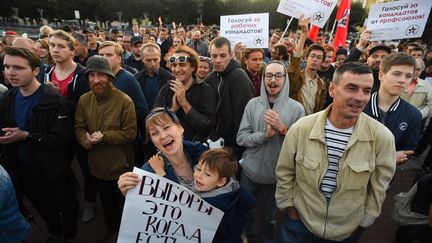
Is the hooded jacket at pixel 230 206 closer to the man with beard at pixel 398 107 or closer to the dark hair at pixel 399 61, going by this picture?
the man with beard at pixel 398 107

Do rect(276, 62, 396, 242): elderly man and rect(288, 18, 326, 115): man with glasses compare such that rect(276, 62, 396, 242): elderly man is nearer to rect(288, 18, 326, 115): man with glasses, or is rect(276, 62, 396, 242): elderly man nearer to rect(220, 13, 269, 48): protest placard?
rect(288, 18, 326, 115): man with glasses

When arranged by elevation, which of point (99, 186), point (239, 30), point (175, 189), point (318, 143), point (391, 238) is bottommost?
point (391, 238)

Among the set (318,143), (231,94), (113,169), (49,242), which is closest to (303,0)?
(231,94)

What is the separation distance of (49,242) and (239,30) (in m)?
4.69

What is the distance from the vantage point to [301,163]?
7.10ft

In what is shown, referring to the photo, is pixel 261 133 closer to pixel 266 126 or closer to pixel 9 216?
pixel 266 126

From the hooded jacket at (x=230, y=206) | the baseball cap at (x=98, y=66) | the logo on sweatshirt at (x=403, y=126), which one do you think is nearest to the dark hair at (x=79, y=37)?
the baseball cap at (x=98, y=66)

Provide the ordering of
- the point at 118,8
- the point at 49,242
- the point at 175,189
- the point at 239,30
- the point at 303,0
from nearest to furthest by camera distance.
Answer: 1. the point at 175,189
2. the point at 49,242
3. the point at 303,0
4. the point at 239,30
5. the point at 118,8

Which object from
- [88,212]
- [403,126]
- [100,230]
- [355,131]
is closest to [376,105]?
[403,126]

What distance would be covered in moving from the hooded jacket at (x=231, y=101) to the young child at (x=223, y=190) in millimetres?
1392

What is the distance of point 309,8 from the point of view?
16.9 ft

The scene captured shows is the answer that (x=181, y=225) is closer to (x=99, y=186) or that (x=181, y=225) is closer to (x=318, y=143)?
(x=318, y=143)

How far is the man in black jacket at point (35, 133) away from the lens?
2545mm

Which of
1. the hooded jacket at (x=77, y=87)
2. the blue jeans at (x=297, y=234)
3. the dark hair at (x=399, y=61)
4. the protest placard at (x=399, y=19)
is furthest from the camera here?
the protest placard at (x=399, y=19)
